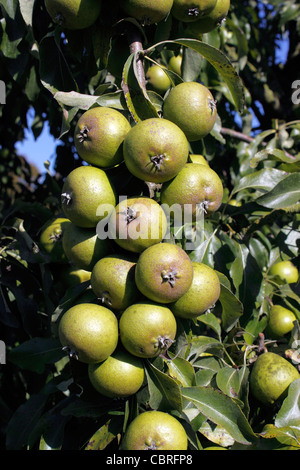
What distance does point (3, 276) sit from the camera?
7.55 ft

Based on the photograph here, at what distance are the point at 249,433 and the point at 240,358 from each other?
2.09 ft

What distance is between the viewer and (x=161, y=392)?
4.76 ft

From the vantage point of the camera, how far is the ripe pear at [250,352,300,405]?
1826mm

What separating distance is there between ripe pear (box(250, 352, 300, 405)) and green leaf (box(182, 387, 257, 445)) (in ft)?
1.26

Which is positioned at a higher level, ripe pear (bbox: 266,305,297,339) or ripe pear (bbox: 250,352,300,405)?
ripe pear (bbox: 250,352,300,405)

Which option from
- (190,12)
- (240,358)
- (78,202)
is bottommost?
(240,358)

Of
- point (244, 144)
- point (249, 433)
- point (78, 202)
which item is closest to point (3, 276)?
point (78, 202)

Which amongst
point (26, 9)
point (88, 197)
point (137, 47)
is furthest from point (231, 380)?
point (26, 9)

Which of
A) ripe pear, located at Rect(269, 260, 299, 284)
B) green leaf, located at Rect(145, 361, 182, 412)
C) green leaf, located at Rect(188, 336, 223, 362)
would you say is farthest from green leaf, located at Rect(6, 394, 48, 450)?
ripe pear, located at Rect(269, 260, 299, 284)

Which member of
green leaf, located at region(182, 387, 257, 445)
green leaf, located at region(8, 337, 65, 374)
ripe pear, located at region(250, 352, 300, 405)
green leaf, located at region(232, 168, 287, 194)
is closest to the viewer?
green leaf, located at region(182, 387, 257, 445)

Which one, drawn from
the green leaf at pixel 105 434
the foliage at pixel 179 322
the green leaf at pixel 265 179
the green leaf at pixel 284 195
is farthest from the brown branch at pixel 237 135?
the green leaf at pixel 105 434

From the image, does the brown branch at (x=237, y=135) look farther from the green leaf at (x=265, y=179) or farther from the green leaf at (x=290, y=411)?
the green leaf at (x=290, y=411)

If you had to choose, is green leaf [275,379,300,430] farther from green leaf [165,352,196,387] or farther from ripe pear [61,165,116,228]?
ripe pear [61,165,116,228]
